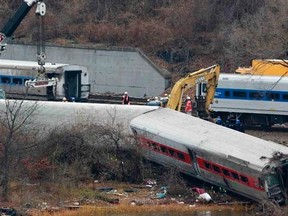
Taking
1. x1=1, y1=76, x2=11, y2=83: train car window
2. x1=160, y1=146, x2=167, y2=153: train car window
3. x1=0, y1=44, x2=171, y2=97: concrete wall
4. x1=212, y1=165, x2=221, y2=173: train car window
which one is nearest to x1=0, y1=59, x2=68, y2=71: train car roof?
x1=1, y1=76, x2=11, y2=83: train car window

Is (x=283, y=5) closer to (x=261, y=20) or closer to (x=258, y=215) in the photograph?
(x=261, y=20)

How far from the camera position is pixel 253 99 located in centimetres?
Answer: 3741

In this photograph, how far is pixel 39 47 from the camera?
45344mm

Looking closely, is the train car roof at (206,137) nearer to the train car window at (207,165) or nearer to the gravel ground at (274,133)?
the train car window at (207,165)

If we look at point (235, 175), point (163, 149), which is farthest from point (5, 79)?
point (235, 175)

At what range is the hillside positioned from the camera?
46.0 meters

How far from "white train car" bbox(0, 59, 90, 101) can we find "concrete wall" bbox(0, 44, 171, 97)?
3.23 m

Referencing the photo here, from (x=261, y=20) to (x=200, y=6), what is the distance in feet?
13.9

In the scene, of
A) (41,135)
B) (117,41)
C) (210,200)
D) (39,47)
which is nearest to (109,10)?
(117,41)

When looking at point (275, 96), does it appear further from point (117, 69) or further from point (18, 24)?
point (117, 69)

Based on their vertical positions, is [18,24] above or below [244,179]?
above

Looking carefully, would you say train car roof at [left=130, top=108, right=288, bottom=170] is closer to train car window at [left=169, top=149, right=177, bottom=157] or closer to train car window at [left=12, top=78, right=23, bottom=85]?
train car window at [left=169, top=149, right=177, bottom=157]

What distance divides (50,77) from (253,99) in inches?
395

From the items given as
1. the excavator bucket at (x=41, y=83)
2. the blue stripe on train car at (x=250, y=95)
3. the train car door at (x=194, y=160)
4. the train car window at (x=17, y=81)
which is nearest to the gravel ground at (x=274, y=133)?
the blue stripe on train car at (x=250, y=95)
